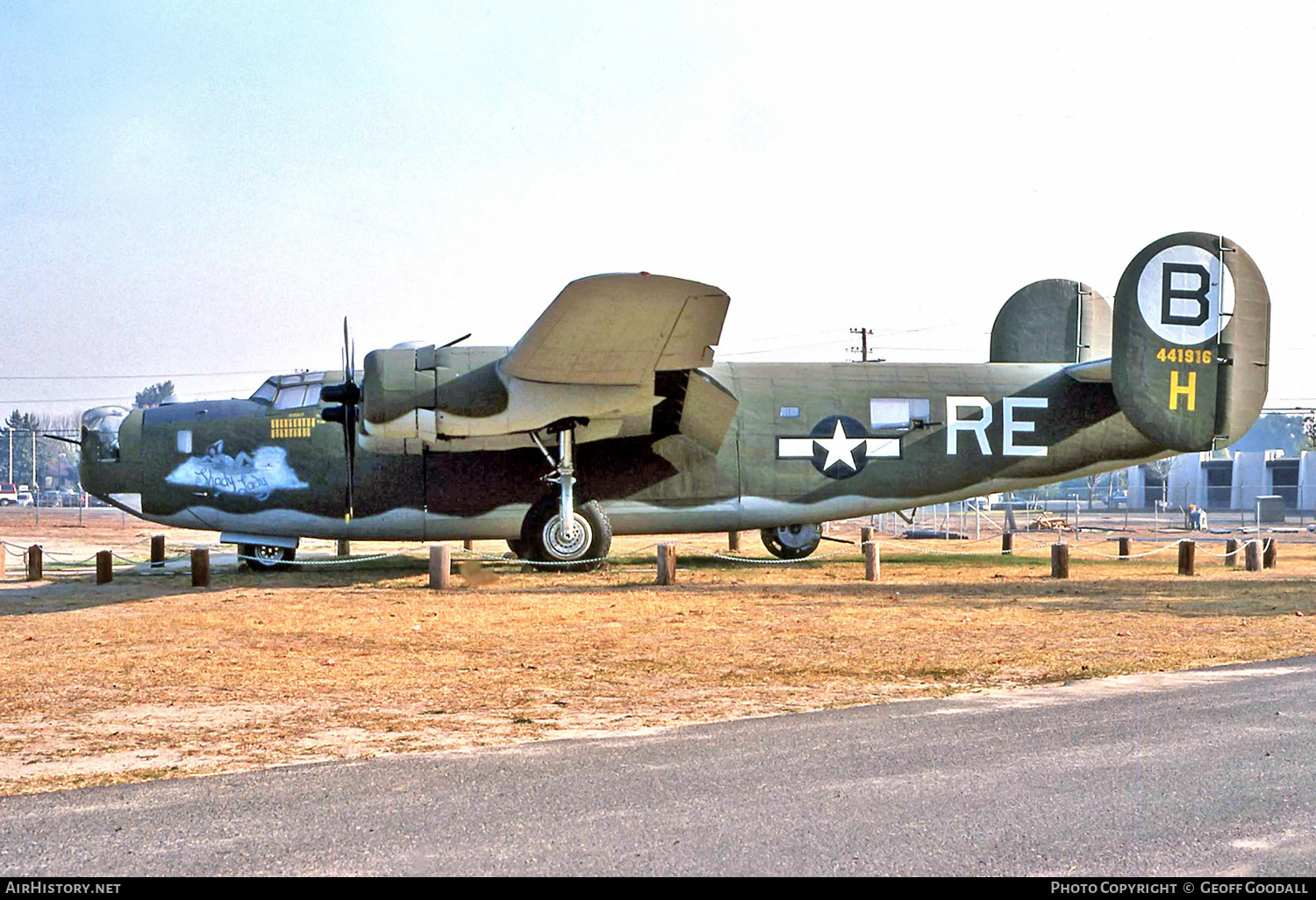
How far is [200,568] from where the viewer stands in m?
19.2

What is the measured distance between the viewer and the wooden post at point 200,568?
18953 mm

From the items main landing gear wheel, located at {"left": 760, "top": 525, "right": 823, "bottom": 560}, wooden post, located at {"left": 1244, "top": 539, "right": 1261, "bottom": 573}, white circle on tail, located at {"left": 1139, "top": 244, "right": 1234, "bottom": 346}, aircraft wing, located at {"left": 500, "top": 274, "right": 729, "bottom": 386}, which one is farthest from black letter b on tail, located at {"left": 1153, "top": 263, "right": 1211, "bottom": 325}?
aircraft wing, located at {"left": 500, "top": 274, "right": 729, "bottom": 386}

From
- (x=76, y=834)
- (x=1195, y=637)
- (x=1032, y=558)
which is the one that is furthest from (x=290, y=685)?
(x=1032, y=558)

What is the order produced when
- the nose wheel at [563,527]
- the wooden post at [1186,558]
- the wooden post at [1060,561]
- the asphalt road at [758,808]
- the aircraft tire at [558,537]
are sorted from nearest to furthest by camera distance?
the asphalt road at [758,808] < the nose wheel at [563,527] < the aircraft tire at [558,537] < the wooden post at [1060,561] < the wooden post at [1186,558]

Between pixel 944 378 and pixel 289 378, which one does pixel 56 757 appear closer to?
pixel 289 378

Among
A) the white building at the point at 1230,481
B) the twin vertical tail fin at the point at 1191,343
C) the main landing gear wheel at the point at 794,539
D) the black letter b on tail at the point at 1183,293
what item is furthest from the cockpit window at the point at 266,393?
the white building at the point at 1230,481

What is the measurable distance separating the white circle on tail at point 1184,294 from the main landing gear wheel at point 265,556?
1567 centimetres

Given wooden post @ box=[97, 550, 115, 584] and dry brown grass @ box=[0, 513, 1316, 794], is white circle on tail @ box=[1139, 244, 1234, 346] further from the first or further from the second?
wooden post @ box=[97, 550, 115, 584]

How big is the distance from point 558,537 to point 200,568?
5.66 m

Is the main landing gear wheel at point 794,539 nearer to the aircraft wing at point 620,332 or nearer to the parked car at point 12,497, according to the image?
the aircraft wing at point 620,332

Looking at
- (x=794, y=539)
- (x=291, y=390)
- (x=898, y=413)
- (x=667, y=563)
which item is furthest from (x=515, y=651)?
(x=794, y=539)

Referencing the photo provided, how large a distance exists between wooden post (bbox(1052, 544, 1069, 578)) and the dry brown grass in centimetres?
19

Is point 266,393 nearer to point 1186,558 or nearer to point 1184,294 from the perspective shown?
point 1184,294

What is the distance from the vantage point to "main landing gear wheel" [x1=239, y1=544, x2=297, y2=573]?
2184 cm
